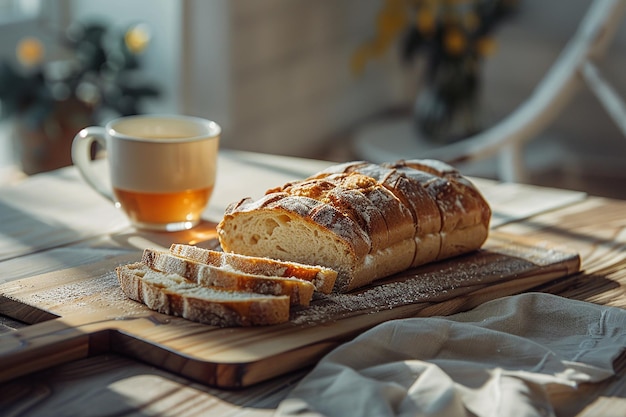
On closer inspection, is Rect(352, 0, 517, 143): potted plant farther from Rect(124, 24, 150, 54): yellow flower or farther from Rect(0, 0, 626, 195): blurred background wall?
Rect(124, 24, 150, 54): yellow flower

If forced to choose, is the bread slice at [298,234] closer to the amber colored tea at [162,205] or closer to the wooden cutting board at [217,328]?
the wooden cutting board at [217,328]

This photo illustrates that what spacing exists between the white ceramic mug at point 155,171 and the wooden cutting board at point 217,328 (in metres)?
0.14

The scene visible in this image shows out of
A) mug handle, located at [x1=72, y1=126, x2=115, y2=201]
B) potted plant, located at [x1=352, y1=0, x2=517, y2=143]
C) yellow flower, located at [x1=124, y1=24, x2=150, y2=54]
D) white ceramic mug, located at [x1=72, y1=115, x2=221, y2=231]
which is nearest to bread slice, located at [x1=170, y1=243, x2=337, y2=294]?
white ceramic mug, located at [x1=72, y1=115, x2=221, y2=231]

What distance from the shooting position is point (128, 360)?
1.00 meters

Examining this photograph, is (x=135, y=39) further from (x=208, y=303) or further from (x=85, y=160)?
(x=208, y=303)

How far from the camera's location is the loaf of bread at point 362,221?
46.3 inches

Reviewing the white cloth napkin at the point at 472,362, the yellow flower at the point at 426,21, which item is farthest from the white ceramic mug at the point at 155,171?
the yellow flower at the point at 426,21

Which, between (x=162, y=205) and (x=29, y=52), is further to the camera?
(x=29, y=52)

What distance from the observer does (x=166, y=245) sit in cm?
138

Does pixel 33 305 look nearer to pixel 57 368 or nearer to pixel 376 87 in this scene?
pixel 57 368

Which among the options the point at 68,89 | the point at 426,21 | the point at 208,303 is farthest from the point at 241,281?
the point at 426,21

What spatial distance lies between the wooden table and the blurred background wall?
50.8 inches

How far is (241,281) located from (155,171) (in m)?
0.39

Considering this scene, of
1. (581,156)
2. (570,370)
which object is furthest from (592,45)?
(570,370)
